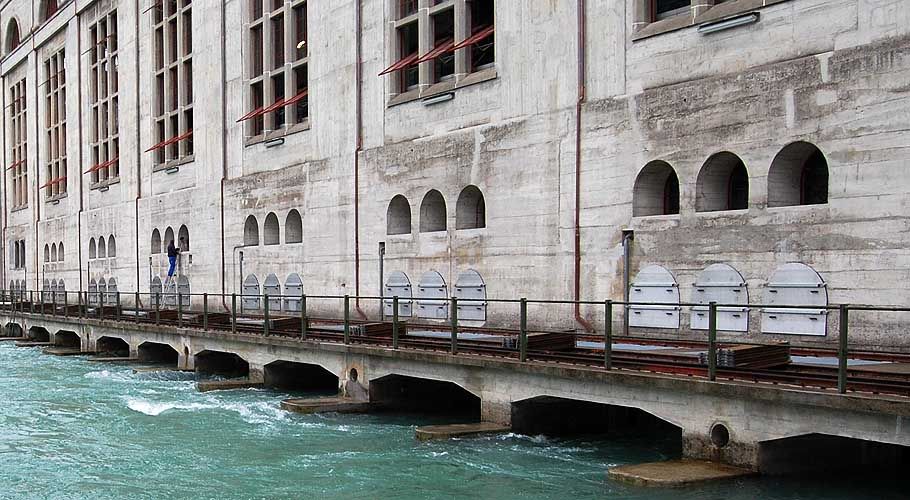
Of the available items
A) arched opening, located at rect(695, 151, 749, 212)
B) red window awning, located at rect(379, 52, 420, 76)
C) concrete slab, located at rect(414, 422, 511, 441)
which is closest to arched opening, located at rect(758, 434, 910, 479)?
concrete slab, located at rect(414, 422, 511, 441)

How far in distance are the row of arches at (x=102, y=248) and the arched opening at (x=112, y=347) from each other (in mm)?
9794

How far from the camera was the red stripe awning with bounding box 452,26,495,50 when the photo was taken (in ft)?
77.0

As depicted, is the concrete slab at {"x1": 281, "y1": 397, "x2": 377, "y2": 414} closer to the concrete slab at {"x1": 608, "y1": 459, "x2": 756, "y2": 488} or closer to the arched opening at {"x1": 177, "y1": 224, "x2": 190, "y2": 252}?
the concrete slab at {"x1": 608, "y1": 459, "x2": 756, "y2": 488}

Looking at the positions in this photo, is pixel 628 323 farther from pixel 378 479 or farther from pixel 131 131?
pixel 131 131

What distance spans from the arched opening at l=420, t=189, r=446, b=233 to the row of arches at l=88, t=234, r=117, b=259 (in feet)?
78.7

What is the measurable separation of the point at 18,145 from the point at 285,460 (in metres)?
52.0

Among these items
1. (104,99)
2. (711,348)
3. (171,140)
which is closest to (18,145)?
(104,99)

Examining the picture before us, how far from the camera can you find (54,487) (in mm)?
14039

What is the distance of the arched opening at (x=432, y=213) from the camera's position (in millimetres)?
25219

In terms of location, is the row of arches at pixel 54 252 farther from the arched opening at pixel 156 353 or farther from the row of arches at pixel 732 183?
the row of arches at pixel 732 183

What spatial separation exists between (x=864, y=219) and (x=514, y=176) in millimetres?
8243

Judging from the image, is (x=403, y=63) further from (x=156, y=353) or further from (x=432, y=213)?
(x=156, y=353)

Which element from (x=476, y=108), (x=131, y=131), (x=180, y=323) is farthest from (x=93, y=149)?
(x=476, y=108)

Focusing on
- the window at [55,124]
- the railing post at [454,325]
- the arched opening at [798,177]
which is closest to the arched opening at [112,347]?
the window at [55,124]
